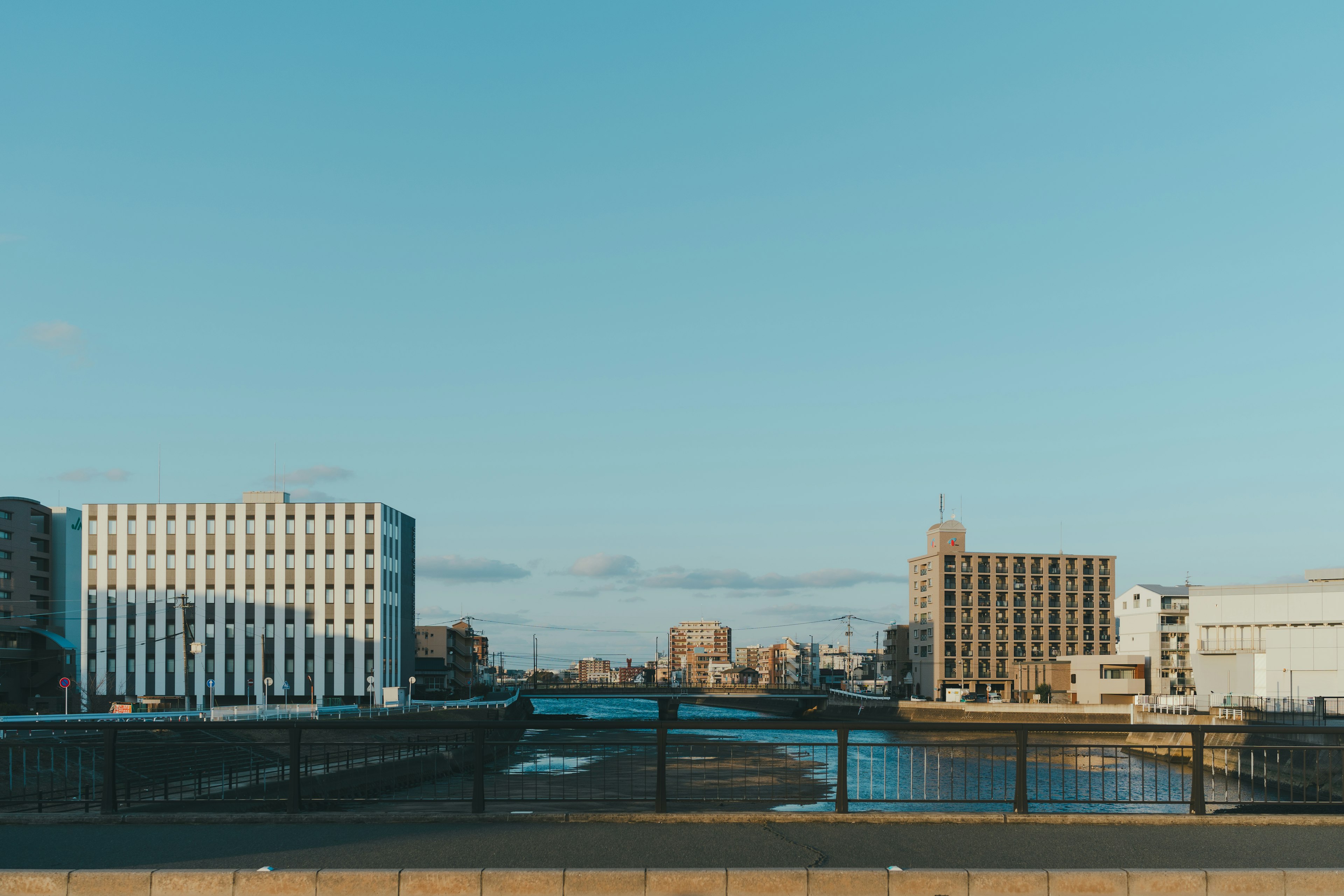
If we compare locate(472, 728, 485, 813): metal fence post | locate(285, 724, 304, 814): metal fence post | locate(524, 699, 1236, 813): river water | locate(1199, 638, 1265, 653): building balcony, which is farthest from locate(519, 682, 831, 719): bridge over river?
locate(472, 728, 485, 813): metal fence post

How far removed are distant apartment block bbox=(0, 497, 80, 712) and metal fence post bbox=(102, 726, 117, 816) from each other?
113213mm

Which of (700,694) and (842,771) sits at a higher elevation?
(842,771)

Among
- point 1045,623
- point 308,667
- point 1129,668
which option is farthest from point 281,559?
point 1045,623

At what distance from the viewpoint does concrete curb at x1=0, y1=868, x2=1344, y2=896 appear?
881 centimetres

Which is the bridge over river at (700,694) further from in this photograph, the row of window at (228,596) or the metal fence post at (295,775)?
the metal fence post at (295,775)

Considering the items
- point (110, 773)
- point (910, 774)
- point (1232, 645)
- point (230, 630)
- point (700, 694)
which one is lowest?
point (700, 694)

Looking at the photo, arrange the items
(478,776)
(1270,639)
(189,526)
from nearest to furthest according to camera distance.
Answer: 1. (478,776)
2. (1270,639)
3. (189,526)

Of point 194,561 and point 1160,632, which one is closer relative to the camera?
point 194,561

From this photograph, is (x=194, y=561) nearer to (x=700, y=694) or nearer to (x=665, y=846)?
(x=700, y=694)

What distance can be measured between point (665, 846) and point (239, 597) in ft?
371

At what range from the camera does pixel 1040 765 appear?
6153cm

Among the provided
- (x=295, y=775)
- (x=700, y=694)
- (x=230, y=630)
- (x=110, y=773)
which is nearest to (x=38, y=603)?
(x=230, y=630)

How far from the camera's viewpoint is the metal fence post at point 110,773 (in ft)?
38.1

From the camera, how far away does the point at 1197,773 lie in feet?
39.3
